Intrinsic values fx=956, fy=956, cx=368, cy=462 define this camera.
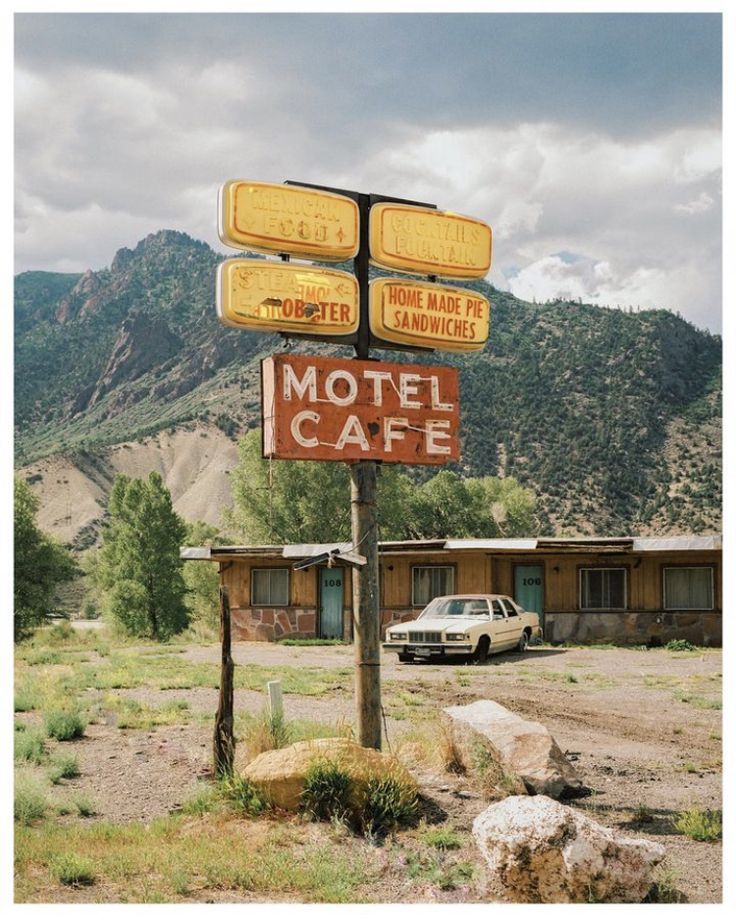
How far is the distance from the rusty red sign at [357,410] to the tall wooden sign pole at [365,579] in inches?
11.1

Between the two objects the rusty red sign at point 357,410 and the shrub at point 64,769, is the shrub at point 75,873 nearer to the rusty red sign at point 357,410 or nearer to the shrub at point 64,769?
the shrub at point 64,769

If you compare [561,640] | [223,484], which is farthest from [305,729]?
[223,484]

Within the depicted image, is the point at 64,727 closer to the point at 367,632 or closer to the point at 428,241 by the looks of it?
the point at 367,632

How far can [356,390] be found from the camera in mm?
9648

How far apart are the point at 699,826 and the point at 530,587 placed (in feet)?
63.0

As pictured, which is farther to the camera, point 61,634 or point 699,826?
point 61,634

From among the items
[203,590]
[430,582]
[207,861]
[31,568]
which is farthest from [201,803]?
[203,590]

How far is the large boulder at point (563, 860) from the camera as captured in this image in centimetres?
658

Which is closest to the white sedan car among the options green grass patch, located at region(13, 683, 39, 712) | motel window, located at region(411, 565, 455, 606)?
motel window, located at region(411, 565, 455, 606)

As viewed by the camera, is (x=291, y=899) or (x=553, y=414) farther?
(x=553, y=414)

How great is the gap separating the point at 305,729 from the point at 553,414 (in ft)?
264

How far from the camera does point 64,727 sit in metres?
12.4

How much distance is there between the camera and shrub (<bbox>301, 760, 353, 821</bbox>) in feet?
27.3
